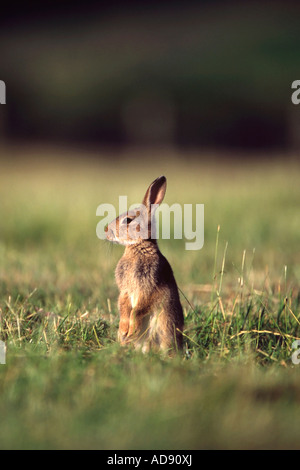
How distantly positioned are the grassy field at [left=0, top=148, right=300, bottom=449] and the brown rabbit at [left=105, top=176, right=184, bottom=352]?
15 centimetres

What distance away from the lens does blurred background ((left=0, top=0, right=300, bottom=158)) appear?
66.1 feet

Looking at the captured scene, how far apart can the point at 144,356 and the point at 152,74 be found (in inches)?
807

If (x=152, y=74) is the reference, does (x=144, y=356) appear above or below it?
below

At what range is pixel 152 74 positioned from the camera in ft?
77.2

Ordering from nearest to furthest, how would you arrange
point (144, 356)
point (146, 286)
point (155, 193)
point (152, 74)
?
point (144, 356)
point (146, 286)
point (155, 193)
point (152, 74)

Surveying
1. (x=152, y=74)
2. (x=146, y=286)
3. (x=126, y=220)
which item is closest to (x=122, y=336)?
(x=146, y=286)

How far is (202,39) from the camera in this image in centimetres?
2738

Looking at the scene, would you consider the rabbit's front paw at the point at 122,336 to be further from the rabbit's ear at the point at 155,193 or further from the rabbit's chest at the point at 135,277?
the rabbit's ear at the point at 155,193

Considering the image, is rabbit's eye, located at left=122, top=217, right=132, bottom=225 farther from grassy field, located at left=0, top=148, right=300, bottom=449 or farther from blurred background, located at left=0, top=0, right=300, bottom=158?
blurred background, located at left=0, top=0, right=300, bottom=158

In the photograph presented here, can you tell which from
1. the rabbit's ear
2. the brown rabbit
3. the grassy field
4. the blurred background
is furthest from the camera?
the blurred background

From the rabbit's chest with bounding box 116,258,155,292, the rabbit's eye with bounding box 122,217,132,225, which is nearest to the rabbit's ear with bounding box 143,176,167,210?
the rabbit's eye with bounding box 122,217,132,225

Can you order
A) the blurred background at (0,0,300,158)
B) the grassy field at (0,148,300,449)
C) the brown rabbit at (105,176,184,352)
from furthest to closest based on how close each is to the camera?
1. the blurred background at (0,0,300,158)
2. the brown rabbit at (105,176,184,352)
3. the grassy field at (0,148,300,449)

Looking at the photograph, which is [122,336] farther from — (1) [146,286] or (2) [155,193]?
(2) [155,193]

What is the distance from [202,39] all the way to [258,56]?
3.19m
